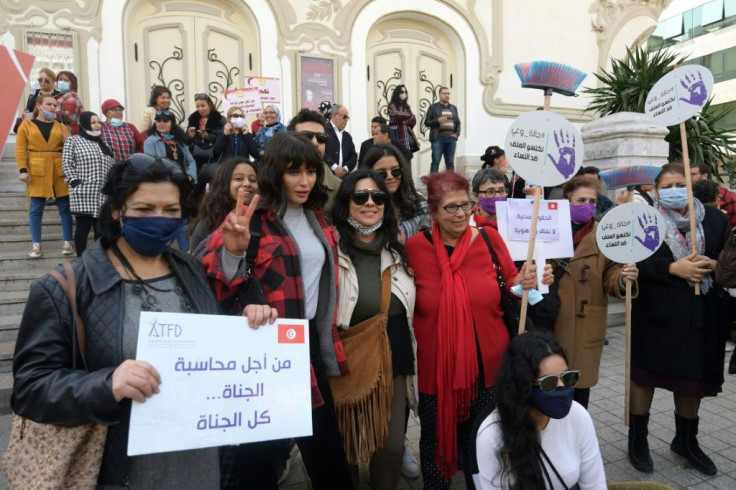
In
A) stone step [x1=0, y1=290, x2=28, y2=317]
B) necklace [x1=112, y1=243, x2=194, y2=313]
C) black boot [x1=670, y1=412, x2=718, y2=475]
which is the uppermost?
necklace [x1=112, y1=243, x2=194, y2=313]

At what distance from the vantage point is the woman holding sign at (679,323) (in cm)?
306

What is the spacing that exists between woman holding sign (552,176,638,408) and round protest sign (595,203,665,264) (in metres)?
0.13

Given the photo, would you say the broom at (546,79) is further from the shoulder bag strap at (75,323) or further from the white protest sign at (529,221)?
the shoulder bag strap at (75,323)

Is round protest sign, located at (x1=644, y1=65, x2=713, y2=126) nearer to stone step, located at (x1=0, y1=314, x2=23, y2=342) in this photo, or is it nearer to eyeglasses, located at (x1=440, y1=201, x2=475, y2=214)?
eyeglasses, located at (x1=440, y1=201, x2=475, y2=214)

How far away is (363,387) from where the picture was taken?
246cm

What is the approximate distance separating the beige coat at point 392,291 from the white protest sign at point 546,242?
0.88m

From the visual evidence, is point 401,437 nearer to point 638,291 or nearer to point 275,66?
point 638,291

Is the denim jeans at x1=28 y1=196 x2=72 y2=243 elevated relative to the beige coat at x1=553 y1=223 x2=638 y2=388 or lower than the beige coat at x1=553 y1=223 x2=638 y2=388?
elevated

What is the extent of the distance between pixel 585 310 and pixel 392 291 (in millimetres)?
1359

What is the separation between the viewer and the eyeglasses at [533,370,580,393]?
6.73ft

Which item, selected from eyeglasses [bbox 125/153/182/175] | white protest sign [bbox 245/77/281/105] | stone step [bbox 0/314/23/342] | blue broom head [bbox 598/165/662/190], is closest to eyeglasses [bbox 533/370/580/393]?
eyeglasses [bbox 125/153/182/175]

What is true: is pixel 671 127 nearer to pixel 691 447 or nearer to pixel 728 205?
pixel 728 205

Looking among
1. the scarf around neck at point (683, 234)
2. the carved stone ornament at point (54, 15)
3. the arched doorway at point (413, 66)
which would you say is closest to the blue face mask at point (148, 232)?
the scarf around neck at point (683, 234)

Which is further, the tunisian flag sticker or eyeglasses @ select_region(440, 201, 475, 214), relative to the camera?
eyeglasses @ select_region(440, 201, 475, 214)
